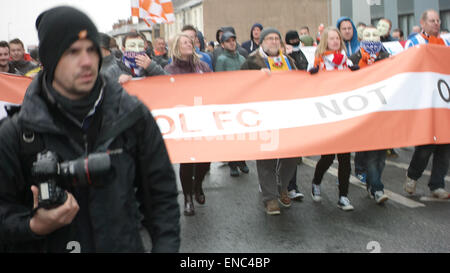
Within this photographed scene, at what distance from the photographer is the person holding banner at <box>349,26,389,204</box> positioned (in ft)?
20.1

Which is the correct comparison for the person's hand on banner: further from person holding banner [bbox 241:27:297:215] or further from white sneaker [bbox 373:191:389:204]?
white sneaker [bbox 373:191:389:204]

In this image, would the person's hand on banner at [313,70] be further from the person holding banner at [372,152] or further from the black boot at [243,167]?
the black boot at [243,167]

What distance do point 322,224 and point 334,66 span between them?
6.27 ft

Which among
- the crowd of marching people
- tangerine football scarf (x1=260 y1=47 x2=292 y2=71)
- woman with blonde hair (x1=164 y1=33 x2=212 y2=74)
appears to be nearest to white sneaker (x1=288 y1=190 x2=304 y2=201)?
the crowd of marching people

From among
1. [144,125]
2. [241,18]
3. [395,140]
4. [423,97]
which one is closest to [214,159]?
[395,140]

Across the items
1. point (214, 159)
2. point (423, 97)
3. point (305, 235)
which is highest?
point (423, 97)

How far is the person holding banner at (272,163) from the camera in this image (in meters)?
6.04

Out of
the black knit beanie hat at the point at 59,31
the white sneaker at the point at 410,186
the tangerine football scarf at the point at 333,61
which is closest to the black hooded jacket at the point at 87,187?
the black knit beanie hat at the point at 59,31

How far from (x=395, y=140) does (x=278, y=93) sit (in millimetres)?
1349

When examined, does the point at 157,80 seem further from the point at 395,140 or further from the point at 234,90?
the point at 395,140

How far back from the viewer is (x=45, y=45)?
1.93 meters

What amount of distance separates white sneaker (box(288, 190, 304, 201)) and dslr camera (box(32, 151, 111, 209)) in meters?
4.93

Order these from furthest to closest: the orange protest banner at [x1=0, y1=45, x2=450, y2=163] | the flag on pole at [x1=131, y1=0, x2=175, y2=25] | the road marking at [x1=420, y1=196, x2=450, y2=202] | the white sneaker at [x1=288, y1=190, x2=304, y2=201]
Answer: the flag on pole at [x1=131, y1=0, x2=175, y2=25] < the white sneaker at [x1=288, y1=190, x2=304, y2=201] < the road marking at [x1=420, y1=196, x2=450, y2=202] < the orange protest banner at [x1=0, y1=45, x2=450, y2=163]

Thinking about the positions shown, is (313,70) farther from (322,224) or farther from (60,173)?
(60,173)
